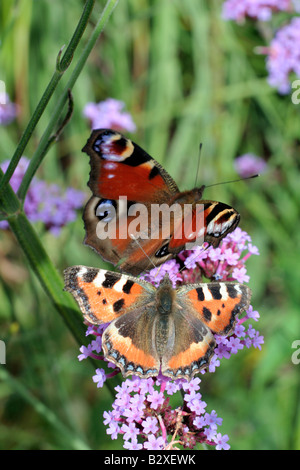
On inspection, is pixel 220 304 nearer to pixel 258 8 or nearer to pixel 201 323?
pixel 201 323

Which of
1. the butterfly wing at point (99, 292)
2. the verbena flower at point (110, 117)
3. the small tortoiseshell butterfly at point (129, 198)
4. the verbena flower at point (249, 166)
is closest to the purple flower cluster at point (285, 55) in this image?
the verbena flower at point (249, 166)

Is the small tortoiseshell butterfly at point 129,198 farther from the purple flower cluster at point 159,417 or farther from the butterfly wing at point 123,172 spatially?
the purple flower cluster at point 159,417

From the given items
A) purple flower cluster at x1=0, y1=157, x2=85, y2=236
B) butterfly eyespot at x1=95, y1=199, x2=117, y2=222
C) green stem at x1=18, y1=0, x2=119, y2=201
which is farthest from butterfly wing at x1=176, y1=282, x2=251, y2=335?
purple flower cluster at x1=0, y1=157, x2=85, y2=236

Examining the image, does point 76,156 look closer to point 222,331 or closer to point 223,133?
point 223,133

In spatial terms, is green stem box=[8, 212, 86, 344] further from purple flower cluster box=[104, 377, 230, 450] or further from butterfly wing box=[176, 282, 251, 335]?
butterfly wing box=[176, 282, 251, 335]

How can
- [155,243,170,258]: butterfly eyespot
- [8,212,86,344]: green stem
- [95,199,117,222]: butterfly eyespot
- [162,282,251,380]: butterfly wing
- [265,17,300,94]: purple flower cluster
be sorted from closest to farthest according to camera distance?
[162,282,251,380]: butterfly wing
[8,212,86,344]: green stem
[155,243,170,258]: butterfly eyespot
[95,199,117,222]: butterfly eyespot
[265,17,300,94]: purple flower cluster
